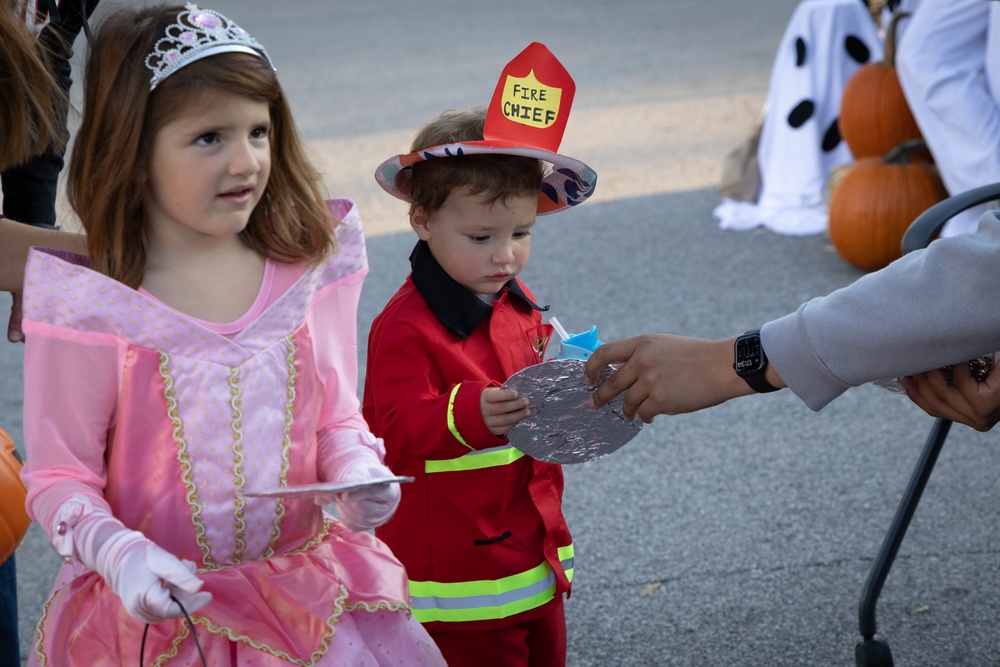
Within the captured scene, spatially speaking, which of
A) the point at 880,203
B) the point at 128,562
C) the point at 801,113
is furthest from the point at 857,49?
the point at 128,562

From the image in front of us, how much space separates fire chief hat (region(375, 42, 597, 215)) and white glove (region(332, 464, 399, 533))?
58 centimetres

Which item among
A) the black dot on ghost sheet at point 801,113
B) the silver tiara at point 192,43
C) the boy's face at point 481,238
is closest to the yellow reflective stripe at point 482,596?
the boy's face at point 481,238

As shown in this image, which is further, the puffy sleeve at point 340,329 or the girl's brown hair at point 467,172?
the girl's brown hair at point 467,172

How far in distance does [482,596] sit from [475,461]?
0.80 ft

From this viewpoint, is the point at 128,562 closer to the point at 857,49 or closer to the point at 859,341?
the point at 859,341

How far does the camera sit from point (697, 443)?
3.78 meters

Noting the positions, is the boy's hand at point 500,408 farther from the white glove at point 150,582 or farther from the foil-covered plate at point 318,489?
the white glove at point 150,582

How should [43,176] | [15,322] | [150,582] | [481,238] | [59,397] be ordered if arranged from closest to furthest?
[150,582]
[59,397]
[15,322]
[481,238]
[43,176]

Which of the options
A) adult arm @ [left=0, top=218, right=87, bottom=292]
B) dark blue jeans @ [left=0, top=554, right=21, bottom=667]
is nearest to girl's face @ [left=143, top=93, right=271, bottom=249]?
adult arm @ [left=0, top=218, right=87, bottom=292]

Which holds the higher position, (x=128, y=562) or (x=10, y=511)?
(x=128, y=562)

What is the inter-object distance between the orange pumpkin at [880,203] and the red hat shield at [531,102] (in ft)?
11.3

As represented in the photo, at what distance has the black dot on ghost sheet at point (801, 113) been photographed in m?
6.17

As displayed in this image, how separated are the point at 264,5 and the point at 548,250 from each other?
9229 mm

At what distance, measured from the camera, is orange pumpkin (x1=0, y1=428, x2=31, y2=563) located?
Result: 2.12 metres
